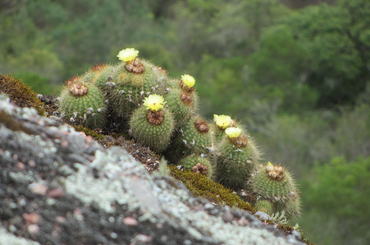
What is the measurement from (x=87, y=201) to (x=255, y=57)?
34515 millimetres

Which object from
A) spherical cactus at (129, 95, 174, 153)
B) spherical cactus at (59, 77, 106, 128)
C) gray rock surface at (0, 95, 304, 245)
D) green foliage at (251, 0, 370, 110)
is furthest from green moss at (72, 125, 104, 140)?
green foliage at (251, 0, 370, 110)

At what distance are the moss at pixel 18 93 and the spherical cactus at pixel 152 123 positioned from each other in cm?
75

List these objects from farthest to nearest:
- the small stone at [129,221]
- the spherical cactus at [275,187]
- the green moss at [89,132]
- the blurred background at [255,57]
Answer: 1. the blurred background at [255,57]
2. the spherical cactus at [275,187]
3. the green moss at [89,132]
4. the small stone at [129,221]

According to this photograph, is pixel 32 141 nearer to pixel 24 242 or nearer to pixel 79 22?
pixel 24 242

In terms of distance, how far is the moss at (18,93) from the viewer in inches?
106

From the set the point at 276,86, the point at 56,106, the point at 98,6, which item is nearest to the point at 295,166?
the point at 276,86

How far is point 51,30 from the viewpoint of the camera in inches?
1522

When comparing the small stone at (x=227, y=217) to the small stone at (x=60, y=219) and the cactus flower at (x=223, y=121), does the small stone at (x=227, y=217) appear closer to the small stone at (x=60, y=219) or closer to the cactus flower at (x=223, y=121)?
the small stone at (x=60, y=219)

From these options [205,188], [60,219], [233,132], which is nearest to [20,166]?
[60,219]

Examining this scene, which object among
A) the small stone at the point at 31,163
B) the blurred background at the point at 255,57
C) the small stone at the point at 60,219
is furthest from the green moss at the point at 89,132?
the blurred background at the point at 255,57

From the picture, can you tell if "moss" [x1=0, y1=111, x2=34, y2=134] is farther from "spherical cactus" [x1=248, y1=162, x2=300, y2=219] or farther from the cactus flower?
"spherical cactus" [x1=248, y1=162, x2=300, y2=219]

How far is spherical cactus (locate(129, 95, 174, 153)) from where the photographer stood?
2.93 meters

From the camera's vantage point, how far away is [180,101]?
321 cm

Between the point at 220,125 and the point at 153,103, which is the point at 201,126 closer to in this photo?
the point at 220,125
